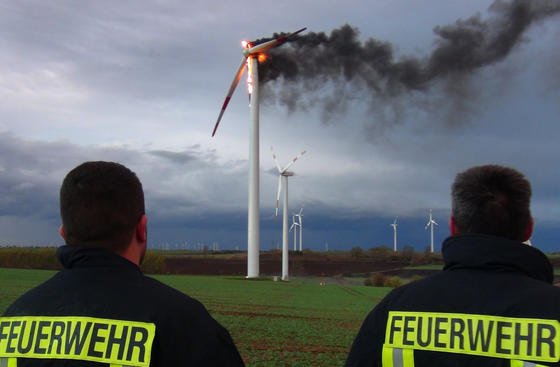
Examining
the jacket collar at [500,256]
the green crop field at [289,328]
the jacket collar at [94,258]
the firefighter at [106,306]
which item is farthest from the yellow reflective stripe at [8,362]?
the green crop field at [289,328]

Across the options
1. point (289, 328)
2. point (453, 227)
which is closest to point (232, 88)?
point (289, 328)

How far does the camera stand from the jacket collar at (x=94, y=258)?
11.9ft

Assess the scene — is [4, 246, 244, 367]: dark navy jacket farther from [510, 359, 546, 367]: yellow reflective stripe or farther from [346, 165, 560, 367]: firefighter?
[510, 359, 546, 367]: yellow reflective stripe

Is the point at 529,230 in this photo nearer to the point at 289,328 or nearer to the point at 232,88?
the point at 289,328

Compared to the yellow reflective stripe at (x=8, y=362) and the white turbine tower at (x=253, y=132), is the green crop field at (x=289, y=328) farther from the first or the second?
the white turbine tower at (x=253, y=132)

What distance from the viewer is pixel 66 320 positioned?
3574mm

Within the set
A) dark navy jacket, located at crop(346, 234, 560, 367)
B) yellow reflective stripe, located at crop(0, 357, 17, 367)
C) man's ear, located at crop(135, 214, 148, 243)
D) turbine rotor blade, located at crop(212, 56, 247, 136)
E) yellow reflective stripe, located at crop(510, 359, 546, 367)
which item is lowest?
yellow reflective stripe, located at crop(0, 357, 17, 367)

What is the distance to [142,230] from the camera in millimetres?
3811

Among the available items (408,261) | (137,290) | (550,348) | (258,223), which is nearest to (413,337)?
(550,348)

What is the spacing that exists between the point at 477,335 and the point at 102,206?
2295 mm

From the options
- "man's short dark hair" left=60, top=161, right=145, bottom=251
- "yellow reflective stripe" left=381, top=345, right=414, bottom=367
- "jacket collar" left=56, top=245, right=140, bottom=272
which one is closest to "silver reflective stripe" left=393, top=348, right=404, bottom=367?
"yellow reflective stripe" left=381, top=345, right=414, bottom=367

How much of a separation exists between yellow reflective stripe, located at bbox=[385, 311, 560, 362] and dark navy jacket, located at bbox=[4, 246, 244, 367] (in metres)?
1.02

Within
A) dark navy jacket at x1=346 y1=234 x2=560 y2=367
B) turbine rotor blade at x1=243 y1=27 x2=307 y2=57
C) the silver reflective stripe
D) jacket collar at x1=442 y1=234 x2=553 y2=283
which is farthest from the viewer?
turbine rotor blade at x1=243 y1=27 x2=307 y2=57

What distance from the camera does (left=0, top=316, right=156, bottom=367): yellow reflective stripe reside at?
3398mm
